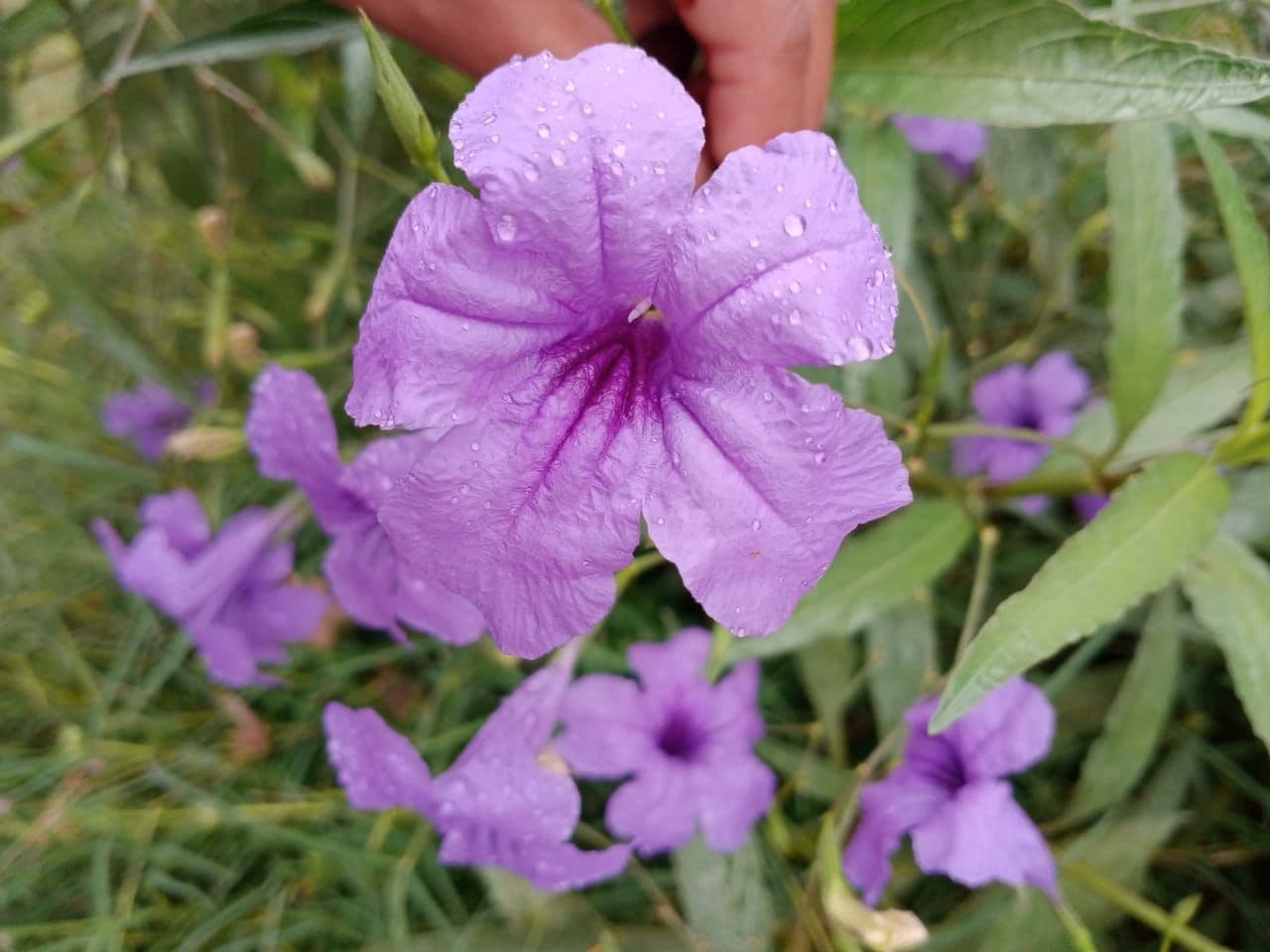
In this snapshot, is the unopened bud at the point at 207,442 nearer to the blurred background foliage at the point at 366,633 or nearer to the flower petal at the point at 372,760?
the blurred background foliage at the point at 366,633

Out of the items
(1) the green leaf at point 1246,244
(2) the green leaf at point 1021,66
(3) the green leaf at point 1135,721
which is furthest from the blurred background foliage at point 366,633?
(2) the green leaf at point 1021,66

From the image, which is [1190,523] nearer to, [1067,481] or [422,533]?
[1067,481]

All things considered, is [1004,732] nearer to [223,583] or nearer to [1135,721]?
[1135,721]

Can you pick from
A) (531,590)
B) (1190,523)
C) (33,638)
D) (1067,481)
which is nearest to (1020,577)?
(1067,481)

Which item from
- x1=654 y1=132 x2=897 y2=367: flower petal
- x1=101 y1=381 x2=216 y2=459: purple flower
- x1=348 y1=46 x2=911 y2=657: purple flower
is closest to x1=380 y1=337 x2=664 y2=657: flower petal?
x1=348 y1=46 x2=911 y2=657: purple flower

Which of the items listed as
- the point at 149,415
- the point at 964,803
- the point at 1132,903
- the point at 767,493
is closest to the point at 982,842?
the point at 964,803

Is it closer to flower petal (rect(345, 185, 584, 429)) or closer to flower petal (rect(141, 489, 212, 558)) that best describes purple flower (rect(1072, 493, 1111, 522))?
flower petal (rect(345, 185, 584, 429))
